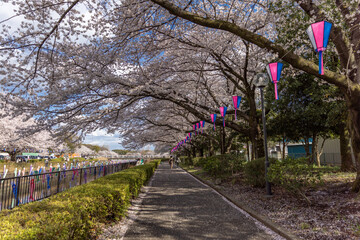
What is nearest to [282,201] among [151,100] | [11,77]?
[11,77]

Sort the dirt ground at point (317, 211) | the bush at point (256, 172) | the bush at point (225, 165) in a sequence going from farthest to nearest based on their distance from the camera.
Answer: the bush at point (225, 165) < the bush at point (256, 172) < the dirt ground at point (317, 211)

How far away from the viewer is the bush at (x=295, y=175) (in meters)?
6.02

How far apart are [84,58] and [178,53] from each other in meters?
4.35

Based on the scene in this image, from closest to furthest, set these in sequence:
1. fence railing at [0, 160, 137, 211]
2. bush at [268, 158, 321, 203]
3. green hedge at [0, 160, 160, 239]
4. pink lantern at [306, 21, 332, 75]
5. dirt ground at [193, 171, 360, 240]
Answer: green hedge at [0, 160, 160, 239] → dirt ground at [193, 171, 360, 240] → pink lantern at [306, 21, 332, 75] → bush at [268, 158, 321, 203] → fence railing at [0, 160, 137, 211]

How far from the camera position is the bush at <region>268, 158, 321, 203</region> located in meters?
6.02

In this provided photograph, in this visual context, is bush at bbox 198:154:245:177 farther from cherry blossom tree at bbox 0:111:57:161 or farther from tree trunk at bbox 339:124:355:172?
cherry blossom tree at bbox 0:111:57:161

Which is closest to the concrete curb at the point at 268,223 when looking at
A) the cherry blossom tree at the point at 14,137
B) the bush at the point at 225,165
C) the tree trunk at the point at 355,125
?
the tree trunk at the point at 355,125

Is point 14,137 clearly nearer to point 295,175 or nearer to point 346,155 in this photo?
point 295,175

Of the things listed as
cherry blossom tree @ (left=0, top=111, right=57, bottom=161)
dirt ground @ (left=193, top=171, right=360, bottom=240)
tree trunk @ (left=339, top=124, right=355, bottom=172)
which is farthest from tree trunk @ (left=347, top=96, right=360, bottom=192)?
cherry blossom tree @ (left=0, top=111, right=57, bottom=161)

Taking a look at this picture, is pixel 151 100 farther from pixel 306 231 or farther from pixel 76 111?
pixel 306 231

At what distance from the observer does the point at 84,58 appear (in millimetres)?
8859

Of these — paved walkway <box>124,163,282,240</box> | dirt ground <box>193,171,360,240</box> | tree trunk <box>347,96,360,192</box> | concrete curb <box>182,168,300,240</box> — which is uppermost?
tree trunk <box>347,96,360,192</box>

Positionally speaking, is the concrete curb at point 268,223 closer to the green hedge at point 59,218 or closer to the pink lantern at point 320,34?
the pink lantern at point 320,34

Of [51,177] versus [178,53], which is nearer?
[51,177]
